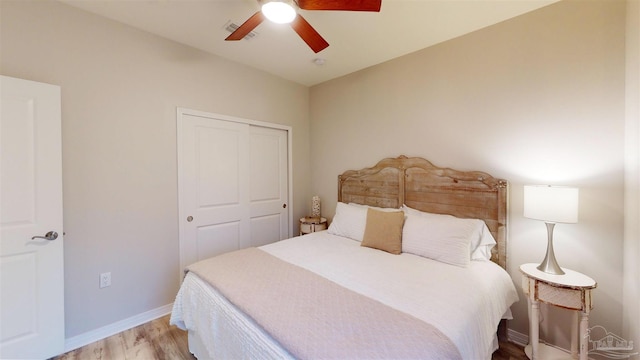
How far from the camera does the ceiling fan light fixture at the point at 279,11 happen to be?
152 centimetres

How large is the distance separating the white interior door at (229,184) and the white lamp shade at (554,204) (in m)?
2.71

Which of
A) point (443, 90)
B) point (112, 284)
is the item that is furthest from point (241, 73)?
point (112, 284)

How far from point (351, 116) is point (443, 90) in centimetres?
113

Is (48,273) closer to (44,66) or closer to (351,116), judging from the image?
(44,66)

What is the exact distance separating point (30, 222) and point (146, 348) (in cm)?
122

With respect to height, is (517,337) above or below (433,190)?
below

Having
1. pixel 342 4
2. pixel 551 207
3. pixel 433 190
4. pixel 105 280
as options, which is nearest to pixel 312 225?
pixel 433 190

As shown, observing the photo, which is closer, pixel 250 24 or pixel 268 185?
pixel 250 24

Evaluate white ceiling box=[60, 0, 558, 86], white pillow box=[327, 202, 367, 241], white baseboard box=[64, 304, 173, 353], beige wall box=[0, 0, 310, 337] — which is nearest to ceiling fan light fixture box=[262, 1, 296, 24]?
white ceiling box=[60, 0, 558, 86]

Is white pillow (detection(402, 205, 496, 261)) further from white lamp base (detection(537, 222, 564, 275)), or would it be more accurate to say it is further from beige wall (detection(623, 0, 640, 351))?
beige wall (detection(623, 0, 640, 351))

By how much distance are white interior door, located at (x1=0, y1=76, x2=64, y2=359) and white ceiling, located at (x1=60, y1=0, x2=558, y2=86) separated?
908 millimetres

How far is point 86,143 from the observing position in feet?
6.61

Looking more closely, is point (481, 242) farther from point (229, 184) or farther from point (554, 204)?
point (229, 184)

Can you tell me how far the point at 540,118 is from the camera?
6.43ft
